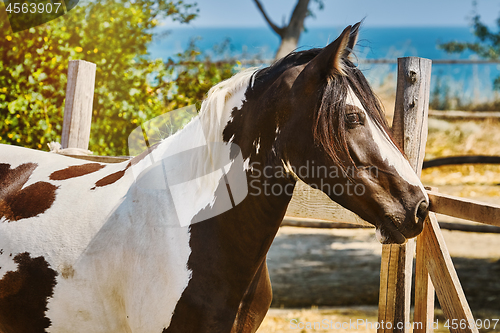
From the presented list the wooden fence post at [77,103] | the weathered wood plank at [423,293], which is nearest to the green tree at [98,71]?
the wooden fence post at [77,103]

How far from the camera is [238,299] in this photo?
5.02 feet

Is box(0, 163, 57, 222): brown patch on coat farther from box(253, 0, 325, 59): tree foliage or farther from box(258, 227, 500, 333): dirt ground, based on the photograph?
box(253, 0, 325, 59): tree foliage

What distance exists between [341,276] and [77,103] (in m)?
3.79

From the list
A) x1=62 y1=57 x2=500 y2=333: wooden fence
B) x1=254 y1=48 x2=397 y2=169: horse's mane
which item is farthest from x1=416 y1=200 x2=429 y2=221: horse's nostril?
x1=62 y1=57 x2=500 y2=333: wooden fence

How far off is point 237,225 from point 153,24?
11.2 feet

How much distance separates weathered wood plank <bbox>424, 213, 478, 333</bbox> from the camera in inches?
68.9

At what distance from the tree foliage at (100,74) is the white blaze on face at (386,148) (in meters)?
3.03

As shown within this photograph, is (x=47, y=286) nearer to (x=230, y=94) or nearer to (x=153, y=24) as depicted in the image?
(x=230, y=94)

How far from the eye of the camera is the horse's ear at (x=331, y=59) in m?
1.35

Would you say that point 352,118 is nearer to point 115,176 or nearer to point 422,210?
point 422,210

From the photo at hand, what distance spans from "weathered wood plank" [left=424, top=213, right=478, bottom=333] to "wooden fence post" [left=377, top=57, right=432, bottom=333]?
0.12m

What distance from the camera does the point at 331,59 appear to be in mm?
Answer: 1365

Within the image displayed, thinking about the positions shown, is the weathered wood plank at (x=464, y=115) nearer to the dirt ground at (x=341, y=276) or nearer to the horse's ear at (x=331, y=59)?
the dirt ground at (x=341, y=276)

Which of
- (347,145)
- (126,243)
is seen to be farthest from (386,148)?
(126,243)
